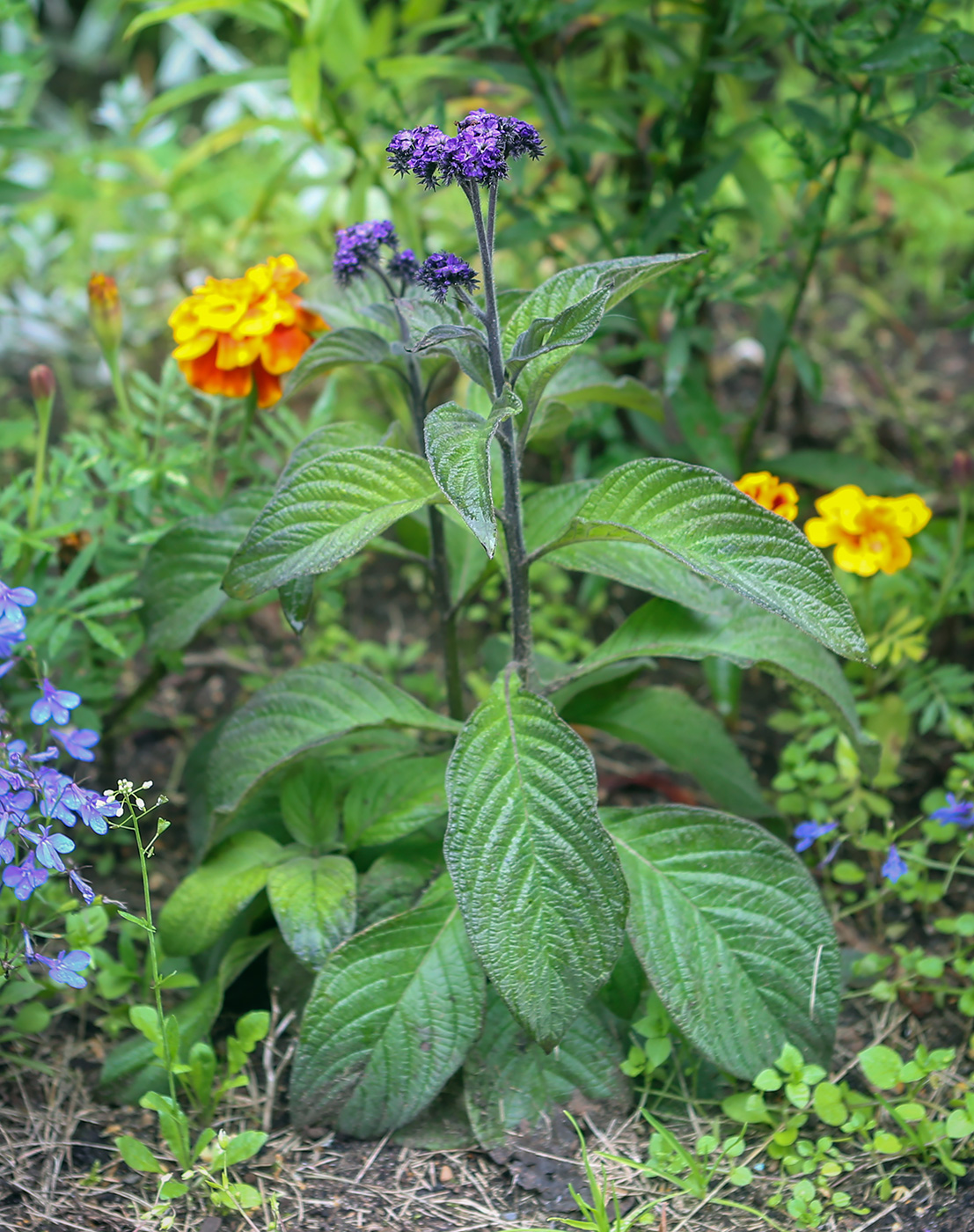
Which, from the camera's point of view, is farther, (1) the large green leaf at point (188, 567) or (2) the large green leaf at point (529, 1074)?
(1) the large green leaf at point (188, 567)

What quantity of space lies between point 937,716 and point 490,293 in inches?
44.8

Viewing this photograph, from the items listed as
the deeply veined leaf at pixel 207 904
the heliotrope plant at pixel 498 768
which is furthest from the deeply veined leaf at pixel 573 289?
the deeply veined leaf at pixel 207 904

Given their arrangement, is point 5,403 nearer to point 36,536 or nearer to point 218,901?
point 36,536

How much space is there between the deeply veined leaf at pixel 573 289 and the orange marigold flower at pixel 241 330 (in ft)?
1.16

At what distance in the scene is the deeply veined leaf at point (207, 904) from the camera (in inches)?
51.0

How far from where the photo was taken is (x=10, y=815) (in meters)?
1.11

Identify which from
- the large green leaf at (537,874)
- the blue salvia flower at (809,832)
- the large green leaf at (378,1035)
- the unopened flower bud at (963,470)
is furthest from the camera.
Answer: the unopened flower bud at (963,470)

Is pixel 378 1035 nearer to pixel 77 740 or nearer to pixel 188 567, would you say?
pixel 77 740

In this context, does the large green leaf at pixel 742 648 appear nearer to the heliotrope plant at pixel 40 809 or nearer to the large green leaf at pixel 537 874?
the large green leaf at pixel 537 874

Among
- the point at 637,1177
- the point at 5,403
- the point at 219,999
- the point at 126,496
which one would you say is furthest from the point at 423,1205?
the point at 5,403

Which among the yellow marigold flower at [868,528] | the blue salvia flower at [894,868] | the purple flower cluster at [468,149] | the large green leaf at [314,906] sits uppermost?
the purple flower cluster at [468,149]

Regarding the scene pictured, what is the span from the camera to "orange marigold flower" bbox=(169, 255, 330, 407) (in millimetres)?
1425

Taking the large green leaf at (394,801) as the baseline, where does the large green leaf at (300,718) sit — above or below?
above

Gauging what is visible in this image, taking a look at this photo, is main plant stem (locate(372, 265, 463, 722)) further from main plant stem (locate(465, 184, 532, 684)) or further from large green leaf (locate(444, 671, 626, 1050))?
large green leaf (locate(444, 671, 626, 1050))
